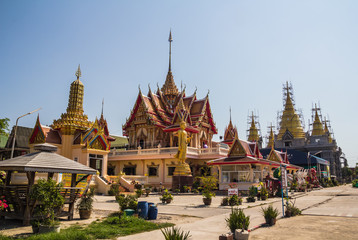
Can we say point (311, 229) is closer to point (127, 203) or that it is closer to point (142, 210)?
point (142, 210)

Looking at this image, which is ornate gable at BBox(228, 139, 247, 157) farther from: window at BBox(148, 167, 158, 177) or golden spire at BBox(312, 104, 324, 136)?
golden spire at BBox(312, 104, 324, 136)

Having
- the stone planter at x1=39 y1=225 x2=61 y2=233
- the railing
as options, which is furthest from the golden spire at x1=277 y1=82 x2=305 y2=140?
the stone planter at x1=39 y1=225 x2=61 y2=233

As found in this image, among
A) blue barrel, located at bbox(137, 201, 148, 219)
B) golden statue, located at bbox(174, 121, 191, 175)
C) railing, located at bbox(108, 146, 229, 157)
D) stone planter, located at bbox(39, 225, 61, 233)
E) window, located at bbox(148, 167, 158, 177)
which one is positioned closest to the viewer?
stone planter, located at bbox(39, 225, 61, 233)

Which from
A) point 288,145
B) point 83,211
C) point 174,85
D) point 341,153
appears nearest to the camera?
point 83,211

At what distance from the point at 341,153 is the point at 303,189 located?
59.7 meters

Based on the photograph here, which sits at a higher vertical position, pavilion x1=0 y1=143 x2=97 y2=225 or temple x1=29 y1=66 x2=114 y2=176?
temple x1=29 y1=66 x2=114 y2=176

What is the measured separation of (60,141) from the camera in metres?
27.9

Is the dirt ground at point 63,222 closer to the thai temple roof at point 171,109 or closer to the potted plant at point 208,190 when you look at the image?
the potted plant at point 208,190

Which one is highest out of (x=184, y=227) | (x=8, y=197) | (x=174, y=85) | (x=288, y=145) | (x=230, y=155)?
(x=174, y=85)

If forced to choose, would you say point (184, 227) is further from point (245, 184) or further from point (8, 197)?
point (245, 184)

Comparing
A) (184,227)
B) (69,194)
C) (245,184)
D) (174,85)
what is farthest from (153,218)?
(174,85)

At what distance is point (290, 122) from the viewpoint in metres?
74.5

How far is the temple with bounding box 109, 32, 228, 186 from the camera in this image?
1227 inches

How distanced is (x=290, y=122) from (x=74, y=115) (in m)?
59.4
